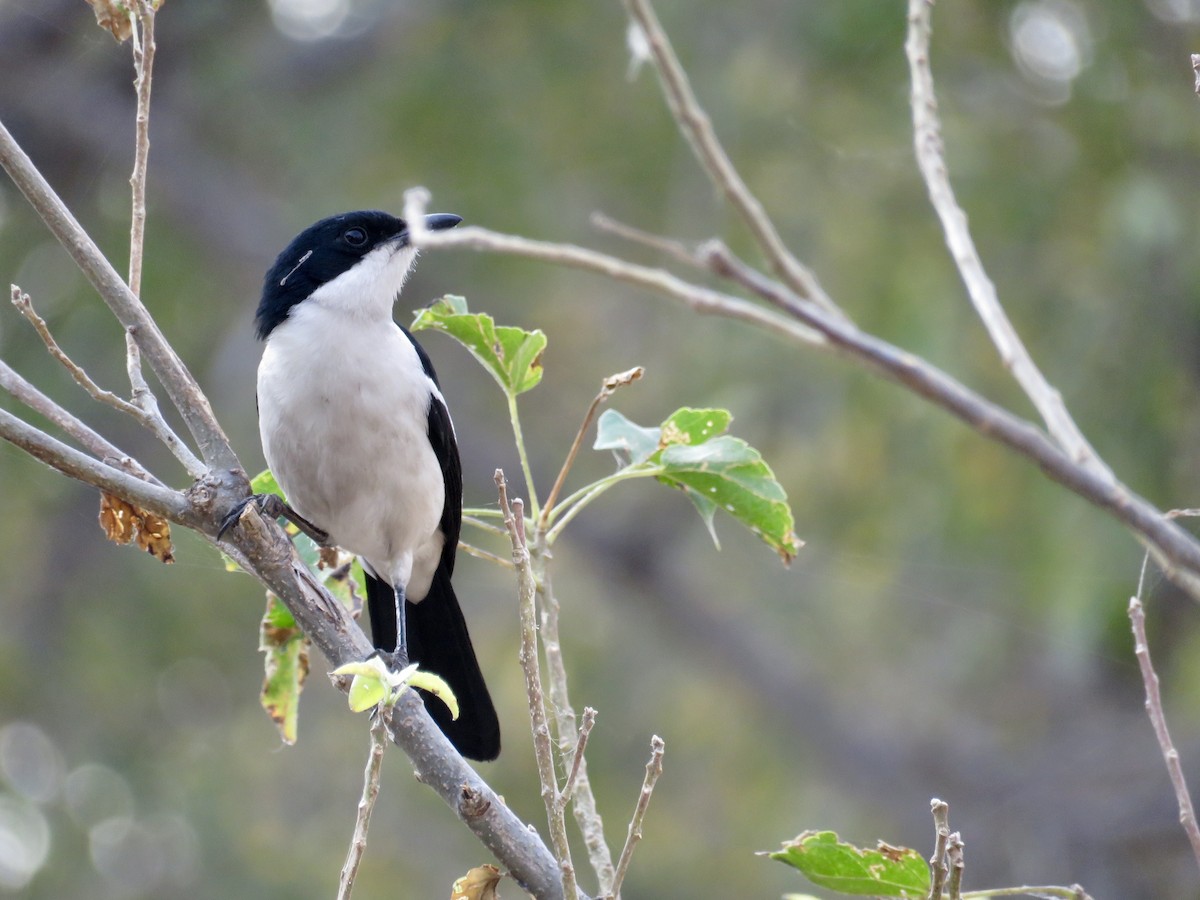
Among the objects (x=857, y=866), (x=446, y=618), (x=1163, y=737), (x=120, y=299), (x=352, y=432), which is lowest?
(x=857, y=866)

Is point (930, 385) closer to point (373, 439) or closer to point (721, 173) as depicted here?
point (721, 173)

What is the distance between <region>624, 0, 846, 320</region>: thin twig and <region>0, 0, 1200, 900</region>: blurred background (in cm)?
510

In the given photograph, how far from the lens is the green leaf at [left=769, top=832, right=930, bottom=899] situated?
2.02 meters

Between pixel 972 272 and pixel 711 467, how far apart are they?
95 centimetres

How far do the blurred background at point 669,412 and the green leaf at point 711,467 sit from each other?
4049 mm

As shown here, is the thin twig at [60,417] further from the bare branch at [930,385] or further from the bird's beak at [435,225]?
the bird's beak at [435,225]

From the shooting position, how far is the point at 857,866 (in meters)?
2.04

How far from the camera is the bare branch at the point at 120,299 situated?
7.50ft

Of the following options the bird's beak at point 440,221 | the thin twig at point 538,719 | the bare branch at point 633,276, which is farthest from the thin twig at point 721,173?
the bird's beak at point 440,221

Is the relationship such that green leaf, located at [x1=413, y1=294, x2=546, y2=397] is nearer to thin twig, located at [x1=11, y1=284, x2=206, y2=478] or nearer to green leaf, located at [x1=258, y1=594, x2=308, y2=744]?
thin twig, located at [x1=11, y1=284, x2=206, y2=478]

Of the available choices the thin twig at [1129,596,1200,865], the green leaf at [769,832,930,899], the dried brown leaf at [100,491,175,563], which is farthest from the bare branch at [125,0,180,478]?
the thin twig at [1129,596,1200,865]

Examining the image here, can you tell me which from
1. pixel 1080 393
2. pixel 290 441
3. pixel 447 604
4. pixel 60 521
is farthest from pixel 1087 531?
pixel 60 521

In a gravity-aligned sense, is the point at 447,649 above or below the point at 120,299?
above

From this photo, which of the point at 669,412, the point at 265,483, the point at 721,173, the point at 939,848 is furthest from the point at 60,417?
the point at 669,412
